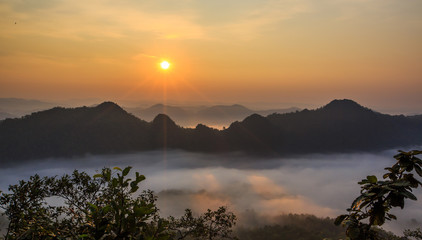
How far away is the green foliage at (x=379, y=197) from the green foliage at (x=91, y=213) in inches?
180

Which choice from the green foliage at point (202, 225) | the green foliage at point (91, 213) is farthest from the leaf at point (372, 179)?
the green foliage at point (202, 225)

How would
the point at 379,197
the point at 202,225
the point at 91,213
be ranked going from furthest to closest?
the point at 202,225, the point at 91,213, the point at 379,197

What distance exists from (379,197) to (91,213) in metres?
7.78

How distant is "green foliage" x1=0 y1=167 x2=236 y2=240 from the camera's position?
7082mm

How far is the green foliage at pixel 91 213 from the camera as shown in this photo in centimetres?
708

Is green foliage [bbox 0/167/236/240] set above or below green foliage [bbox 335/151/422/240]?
below

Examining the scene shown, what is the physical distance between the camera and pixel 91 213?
8.14 metres

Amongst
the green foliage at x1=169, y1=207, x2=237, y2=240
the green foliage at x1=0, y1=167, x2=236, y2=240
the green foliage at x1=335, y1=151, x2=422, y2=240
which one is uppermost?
the green foliage at x1=335, y1=151, x2=422, y2=240

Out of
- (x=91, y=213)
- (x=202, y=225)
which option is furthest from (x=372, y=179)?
(x=202, y=225)

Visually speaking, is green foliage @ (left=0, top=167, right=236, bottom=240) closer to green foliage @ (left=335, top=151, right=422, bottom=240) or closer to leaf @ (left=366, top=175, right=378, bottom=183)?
green foliage @ (left=335, top=151, right=422, bottom=240)

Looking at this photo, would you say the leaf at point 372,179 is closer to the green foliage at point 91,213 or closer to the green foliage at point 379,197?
the green foliage at point 379,197

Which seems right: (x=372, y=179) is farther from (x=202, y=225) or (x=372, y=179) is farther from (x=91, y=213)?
(x=202, y=225)

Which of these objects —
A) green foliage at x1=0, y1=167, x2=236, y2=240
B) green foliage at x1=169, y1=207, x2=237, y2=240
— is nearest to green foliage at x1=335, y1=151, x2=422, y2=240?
green foliage at x1=0, y1=167, x2=236, y2=240

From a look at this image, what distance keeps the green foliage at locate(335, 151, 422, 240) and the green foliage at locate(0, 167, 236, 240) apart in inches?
180
